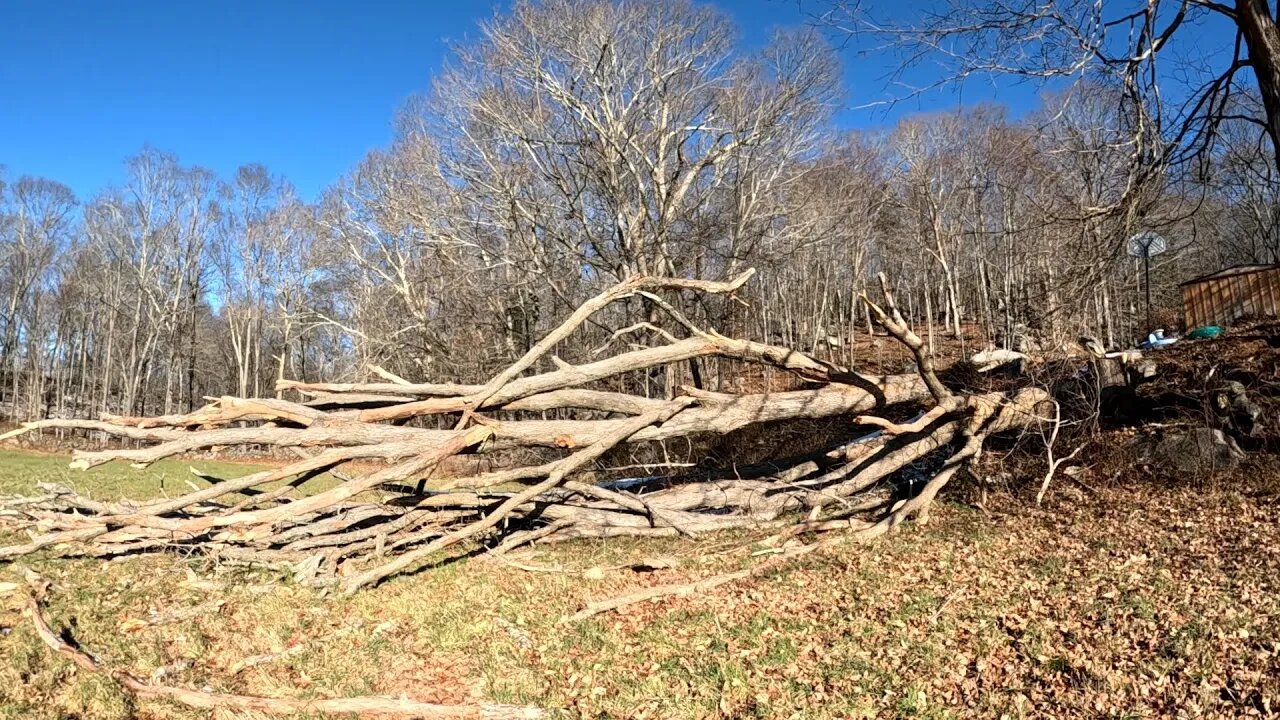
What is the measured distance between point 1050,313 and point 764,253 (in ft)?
38.7

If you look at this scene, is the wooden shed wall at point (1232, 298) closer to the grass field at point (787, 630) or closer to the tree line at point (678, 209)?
the tree line at point (678, 209)

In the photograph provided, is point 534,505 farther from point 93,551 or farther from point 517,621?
point 93,551

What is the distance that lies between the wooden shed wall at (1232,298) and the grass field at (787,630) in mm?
17223

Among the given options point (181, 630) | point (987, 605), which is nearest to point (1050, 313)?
point (987, 605)

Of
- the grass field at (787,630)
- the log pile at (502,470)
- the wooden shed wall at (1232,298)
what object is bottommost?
the grass field at (787,630)

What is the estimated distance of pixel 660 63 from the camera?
52.2 feet

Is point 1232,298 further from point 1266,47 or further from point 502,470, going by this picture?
point 502,470

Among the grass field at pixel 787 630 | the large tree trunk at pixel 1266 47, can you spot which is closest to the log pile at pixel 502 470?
the grass field at pixel 787 630

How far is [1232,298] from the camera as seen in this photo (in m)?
20.4

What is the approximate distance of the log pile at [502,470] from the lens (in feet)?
21.0

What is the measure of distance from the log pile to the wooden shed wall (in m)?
16.5

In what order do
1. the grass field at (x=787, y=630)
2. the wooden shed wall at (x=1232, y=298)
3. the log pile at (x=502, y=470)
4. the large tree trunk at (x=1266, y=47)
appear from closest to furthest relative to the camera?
the grass field at (x=787, y=630)
the large tree trunk at (x=1266, y=47)
the log pile at (x=502, y=470)
the wooden shed wall at (x=1232, y=298)

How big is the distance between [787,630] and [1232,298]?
72.5 ft

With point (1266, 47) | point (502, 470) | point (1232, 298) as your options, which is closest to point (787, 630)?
point (502, 470)
